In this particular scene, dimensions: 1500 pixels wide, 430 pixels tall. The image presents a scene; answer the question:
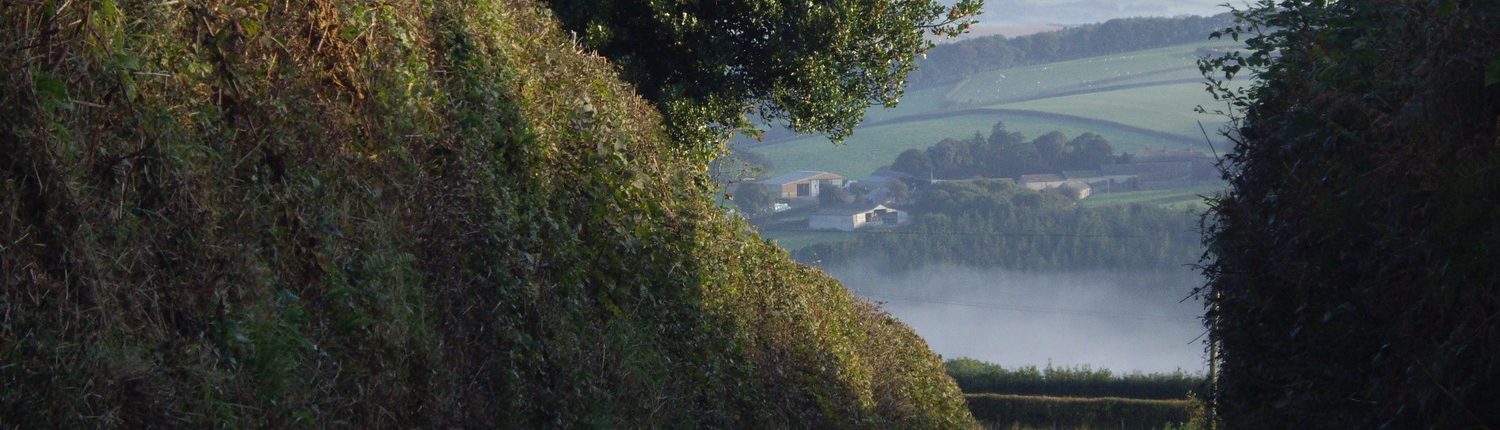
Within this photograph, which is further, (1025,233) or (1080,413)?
(1025,233)

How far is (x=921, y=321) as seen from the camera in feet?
241

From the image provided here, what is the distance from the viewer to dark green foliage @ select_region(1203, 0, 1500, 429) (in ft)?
15.7

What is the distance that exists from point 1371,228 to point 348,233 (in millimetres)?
4740

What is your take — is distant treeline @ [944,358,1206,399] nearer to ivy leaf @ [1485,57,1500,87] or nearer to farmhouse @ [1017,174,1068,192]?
farmhouse @ [1017,174,1068,192]

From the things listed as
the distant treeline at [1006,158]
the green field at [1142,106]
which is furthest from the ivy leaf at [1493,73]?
the green field at [1142,106]

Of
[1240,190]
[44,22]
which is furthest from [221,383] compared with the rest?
[1240,190]

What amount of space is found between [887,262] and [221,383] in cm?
6476

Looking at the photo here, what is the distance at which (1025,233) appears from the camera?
62.5 meters

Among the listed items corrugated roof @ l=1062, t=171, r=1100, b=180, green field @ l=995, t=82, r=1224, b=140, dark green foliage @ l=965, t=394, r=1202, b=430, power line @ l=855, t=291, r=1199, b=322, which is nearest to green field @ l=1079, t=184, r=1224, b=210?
corrugated roof @ l=1062, t=171, r=1100, b=180

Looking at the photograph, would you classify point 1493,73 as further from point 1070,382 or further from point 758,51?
point 1070,382

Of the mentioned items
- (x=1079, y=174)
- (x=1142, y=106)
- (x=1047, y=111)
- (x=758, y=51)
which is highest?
(x=758, y=51)

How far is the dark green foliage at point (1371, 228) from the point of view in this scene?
15.7 ft

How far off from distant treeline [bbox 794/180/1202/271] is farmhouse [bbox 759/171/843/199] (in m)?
3.21

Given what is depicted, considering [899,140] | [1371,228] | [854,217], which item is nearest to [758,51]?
[1371,228]
